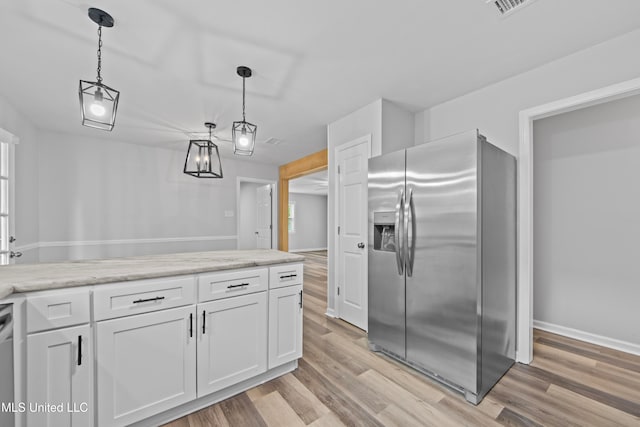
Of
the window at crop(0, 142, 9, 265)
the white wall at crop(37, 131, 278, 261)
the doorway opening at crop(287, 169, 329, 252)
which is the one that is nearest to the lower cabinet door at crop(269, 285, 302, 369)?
the window at crop(0, 142, 9, 265)

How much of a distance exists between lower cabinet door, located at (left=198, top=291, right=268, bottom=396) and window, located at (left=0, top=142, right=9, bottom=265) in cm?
265

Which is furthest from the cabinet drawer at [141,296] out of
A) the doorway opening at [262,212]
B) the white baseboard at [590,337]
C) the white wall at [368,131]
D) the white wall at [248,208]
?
the white wall at [248,208]

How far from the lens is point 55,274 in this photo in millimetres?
1415

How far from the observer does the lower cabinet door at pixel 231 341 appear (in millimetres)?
1713

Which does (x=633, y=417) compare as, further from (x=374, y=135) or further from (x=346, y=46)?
(x=346, y=46)

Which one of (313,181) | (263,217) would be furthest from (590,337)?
(313,181)

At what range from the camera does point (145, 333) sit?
1.52m

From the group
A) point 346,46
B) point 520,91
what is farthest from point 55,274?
point 520,91

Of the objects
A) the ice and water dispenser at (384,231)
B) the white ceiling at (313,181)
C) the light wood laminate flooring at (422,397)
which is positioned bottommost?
the light wood laminate flooring at (422,397)

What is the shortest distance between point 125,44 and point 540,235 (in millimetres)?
4391

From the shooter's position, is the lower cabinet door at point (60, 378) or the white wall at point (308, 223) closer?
the lower cabinet door at point (60, 378)

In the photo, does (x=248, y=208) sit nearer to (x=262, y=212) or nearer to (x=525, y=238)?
(x=262, y=212)

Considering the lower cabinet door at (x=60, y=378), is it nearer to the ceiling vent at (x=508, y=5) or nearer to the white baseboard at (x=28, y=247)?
the white baseboard at (x=28, y=247)

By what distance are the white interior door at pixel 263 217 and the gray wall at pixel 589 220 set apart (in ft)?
16.0
